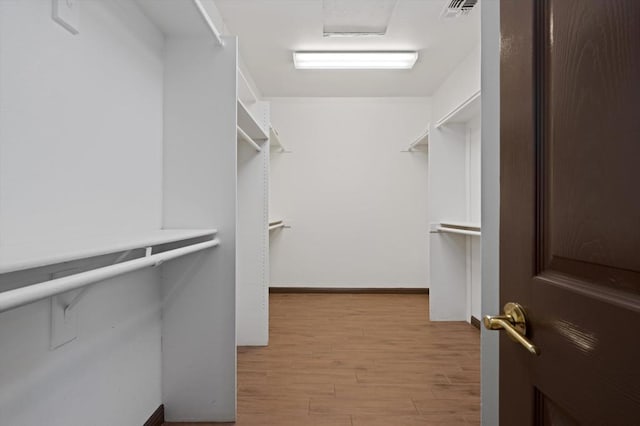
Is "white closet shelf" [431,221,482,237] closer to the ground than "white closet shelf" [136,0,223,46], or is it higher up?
closer to the ground

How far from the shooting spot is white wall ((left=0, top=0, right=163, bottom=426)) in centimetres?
98

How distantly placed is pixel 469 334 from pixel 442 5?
8.29ft

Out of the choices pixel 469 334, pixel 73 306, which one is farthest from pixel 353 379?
pixel 73 306

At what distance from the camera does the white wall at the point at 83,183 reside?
98cm

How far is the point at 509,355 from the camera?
0.77 meters

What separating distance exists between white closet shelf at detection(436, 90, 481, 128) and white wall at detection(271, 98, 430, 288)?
123 centimetres

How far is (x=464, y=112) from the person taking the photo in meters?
3.08

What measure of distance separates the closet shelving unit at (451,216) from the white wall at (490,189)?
95.7 inches

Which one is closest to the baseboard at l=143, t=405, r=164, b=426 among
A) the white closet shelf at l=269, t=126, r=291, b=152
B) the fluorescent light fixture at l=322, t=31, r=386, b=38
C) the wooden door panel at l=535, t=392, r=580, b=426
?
the wooden door panel at l=535, t=392, r=580, b=426

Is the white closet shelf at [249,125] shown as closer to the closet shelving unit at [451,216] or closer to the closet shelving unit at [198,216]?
the closet shelving unit at [198,216]

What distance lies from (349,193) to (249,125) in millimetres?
2297

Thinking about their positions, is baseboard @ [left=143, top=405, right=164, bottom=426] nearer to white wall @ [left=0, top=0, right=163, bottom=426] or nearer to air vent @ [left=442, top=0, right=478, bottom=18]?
white wall @ [left=0, top=0, right=163, bottom=426]

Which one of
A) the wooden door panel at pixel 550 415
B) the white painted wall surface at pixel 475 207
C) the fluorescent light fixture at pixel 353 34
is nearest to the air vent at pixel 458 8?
the fluorescent light fixture at pixel 353 34

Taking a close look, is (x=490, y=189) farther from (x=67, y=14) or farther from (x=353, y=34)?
(x=353, y=34)
